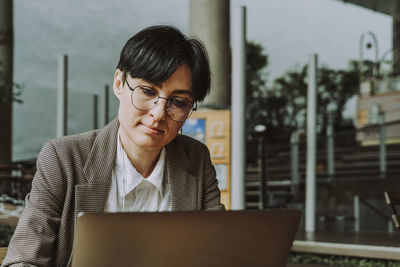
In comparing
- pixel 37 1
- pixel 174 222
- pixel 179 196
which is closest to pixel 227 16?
pixel 37 1

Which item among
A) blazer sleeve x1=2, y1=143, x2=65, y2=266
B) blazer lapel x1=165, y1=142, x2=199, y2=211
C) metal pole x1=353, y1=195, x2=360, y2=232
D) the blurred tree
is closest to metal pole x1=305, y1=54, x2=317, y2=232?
metal pole x1=353, y1=195, x2=360, y2=232

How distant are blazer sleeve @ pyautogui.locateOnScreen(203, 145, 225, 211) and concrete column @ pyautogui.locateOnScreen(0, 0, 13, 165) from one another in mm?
4966

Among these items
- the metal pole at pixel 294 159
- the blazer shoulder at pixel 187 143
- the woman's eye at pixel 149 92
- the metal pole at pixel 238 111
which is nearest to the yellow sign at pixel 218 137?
the metal pole at pixel 238 111

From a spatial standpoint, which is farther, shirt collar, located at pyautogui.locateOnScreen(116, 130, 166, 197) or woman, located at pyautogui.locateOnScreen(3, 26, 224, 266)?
shirt collar, located at pyautogui.locateOnScreen(116, 130, 166, 197)

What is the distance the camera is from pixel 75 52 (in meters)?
7.51

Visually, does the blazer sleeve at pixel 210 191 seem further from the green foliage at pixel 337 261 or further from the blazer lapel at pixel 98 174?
the green foliage at pixel 337 261

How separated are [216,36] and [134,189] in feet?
16.8

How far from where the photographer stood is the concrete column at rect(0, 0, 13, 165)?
6219 mm

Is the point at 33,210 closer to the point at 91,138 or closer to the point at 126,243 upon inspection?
the point at 91,138

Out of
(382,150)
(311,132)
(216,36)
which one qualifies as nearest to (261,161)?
(311,132)

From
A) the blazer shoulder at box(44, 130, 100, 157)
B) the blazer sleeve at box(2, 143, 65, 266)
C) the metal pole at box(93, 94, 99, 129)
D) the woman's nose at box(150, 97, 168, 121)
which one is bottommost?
the blazer sleeve at box(2, 143, 65, 266)

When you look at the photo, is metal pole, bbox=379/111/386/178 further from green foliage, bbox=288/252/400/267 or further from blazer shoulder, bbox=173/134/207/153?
blazer shoulder, bbox=173/134/207/153

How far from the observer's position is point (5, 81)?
20.5 ft

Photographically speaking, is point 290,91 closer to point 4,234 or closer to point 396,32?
point 396,32
